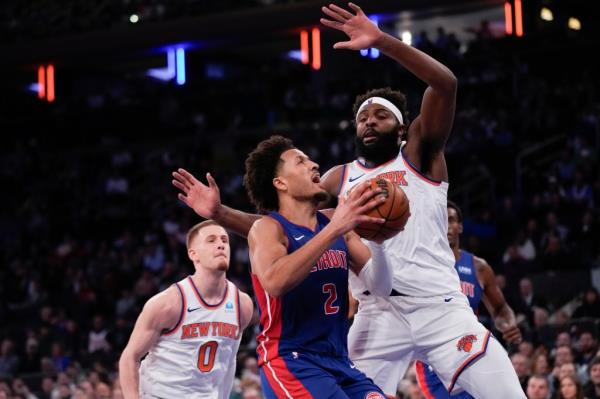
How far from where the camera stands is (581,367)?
9891 millimetres

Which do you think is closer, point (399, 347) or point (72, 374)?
point (399, 347)

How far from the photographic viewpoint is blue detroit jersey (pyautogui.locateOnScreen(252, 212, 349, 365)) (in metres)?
4.90

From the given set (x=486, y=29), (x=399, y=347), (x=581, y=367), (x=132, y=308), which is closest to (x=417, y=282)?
(x=399, y=347)

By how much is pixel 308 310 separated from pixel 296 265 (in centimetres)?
46

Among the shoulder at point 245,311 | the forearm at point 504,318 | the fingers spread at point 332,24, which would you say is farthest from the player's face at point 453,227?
the fingers spread at point 332,24

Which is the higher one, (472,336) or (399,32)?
(399,32)

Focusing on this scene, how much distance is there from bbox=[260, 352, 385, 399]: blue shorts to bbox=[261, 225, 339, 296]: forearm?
438 millimetres

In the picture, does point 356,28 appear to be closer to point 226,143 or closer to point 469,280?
point 469,280

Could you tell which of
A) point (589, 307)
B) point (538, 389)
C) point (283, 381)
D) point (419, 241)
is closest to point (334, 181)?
point (419, 241)

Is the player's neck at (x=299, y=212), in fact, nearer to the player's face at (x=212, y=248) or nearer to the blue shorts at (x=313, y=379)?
the blue shorts at (x=313, y=379)

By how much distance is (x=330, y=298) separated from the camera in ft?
16.3

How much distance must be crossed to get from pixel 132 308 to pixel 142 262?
185 centimetres

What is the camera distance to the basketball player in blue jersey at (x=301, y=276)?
183 inches

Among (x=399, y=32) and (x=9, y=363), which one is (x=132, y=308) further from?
(x=399, y=32)
